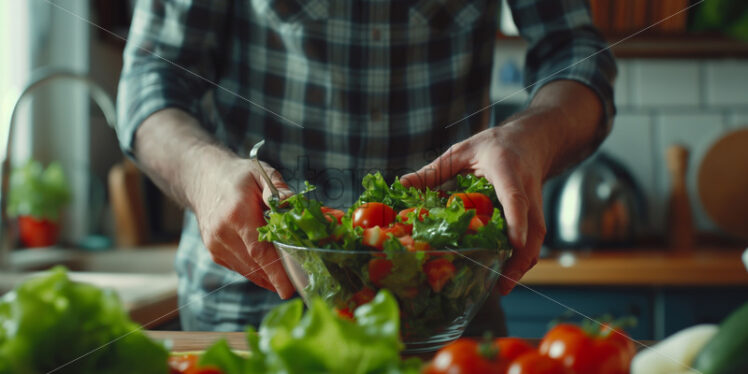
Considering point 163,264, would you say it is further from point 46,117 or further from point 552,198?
point 552,198

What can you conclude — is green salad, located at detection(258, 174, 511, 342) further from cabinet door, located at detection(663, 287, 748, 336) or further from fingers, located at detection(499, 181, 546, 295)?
cabinet door, located at detection(663, 287, 748, 336)

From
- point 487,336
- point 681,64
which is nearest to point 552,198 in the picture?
point 681,64

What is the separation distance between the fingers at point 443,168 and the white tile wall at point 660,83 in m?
1.03

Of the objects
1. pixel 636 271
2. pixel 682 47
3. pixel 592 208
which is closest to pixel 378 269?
pixel 636 271

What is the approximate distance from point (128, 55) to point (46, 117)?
23.3 inches

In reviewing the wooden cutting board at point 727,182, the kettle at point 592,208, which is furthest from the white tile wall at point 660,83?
the kettle at point 592,208

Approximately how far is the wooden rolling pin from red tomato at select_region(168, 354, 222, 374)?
92cm

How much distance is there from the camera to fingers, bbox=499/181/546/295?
0.32m

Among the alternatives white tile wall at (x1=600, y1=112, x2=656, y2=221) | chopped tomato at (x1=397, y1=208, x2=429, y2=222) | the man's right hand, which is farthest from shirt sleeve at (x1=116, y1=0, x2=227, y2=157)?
white tile wall at (x1=600, y1=112, x2=656, y2=221)

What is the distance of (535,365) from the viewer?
240mm

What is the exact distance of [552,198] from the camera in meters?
1.01

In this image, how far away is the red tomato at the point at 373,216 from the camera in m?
0.30

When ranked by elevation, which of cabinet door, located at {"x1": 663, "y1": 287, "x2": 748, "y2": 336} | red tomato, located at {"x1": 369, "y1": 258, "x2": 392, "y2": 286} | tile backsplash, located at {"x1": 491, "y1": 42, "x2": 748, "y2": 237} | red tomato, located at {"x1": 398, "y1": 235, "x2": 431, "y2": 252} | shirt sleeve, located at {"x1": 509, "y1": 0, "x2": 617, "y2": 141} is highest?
shirt sleeve, located at {"x1": 509, "y1": 0, "x2": 617, "y2": 141}

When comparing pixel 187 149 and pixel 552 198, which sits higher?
pixel 187 149
